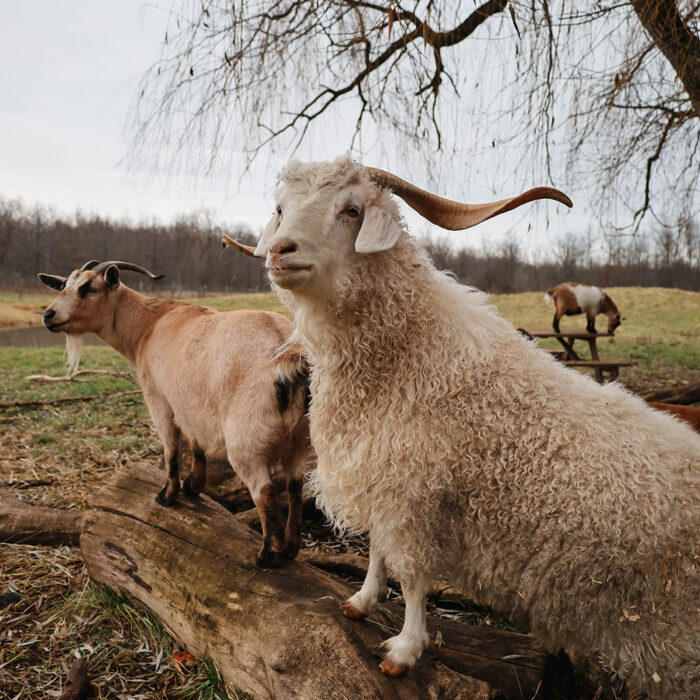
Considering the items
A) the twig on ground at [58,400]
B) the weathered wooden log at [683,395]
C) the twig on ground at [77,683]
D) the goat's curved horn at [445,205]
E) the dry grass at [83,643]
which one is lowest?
the twig on ground at [58,400]

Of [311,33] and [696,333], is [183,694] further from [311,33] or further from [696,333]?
[696,333]

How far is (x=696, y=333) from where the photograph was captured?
19969mm

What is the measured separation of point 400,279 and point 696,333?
22.2 meters

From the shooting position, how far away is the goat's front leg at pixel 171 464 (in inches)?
130

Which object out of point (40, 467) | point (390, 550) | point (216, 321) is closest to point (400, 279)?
point (390, 550)

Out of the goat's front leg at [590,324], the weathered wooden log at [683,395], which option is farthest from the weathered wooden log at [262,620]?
the goat's front leg at [590,324]

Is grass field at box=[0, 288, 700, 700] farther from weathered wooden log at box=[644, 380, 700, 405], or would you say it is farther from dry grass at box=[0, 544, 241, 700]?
weathered wooden log at box=[644, 380, 700, 405]

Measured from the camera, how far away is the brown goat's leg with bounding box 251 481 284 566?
8.99 ft

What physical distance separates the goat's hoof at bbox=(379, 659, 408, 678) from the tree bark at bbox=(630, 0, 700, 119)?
147 inches

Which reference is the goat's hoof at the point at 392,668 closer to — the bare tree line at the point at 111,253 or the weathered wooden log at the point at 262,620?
the weathered wooden log at the point at 262,620

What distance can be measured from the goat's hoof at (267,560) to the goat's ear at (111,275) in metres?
2.39

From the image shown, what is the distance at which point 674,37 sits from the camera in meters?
3.37

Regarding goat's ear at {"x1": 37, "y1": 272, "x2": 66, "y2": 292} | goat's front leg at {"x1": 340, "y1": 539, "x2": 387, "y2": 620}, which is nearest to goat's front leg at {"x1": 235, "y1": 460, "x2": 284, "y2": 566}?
goat's front leg at {"x1": 340, "y1": 539, "x2": 387, "y2": 620}

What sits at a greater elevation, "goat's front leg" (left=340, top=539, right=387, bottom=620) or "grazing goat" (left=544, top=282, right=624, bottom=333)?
"grazing goat" (left=544, top=282, right=624, bottom=333)
